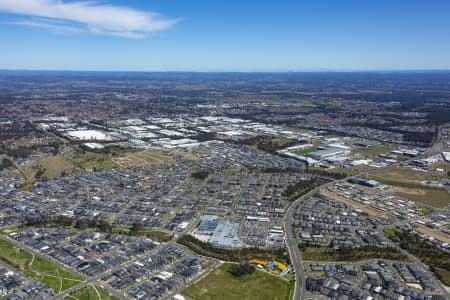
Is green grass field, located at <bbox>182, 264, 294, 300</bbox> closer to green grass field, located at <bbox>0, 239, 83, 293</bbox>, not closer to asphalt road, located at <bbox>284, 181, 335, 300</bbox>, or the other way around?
asphalt road, located at <bbox>284, 181, 335, 300</bbox>

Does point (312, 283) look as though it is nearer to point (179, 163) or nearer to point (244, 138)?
point (179, 163)

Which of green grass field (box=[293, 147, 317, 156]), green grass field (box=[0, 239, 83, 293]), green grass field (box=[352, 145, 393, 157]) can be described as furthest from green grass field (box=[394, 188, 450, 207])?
green grass field (box=[0, 239, 83, 293])

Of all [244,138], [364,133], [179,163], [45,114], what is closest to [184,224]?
[179,163]

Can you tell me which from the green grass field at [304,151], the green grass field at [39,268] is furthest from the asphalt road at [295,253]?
the green grass field at [304,151]

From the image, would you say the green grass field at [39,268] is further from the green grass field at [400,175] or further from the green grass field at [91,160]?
the green grass field at [400,175]

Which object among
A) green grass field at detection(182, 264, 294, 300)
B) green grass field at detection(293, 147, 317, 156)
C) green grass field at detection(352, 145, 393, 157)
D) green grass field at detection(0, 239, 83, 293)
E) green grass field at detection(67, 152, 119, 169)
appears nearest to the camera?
green grass field at detection(182, 264, 294, 300)

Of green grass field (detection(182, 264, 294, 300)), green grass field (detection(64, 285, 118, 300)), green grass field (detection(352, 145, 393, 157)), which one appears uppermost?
green grass field (detection(64, 285, 118, 300))
